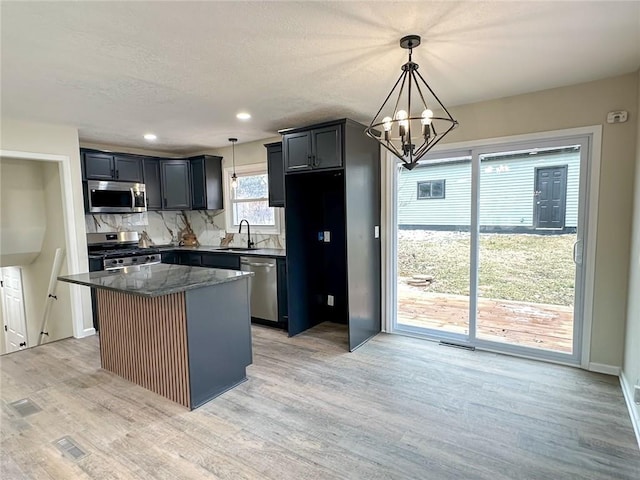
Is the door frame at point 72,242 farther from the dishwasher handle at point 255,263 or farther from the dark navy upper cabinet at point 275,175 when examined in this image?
the dark navy upper cabinet at point 275,175

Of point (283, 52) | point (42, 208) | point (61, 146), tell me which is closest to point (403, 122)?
point (283, 52)

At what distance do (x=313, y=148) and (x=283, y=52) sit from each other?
1.43 metres

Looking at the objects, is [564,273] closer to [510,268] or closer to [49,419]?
[510,268]

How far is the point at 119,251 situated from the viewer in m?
4.68

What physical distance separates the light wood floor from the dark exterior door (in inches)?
52.4

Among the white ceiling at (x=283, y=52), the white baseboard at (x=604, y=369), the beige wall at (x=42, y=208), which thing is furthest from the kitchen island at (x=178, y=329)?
the white baseboard at (x=604, y=369)

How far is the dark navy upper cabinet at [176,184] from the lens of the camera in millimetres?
5383

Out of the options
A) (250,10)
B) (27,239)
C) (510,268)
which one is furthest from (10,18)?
(510,268)

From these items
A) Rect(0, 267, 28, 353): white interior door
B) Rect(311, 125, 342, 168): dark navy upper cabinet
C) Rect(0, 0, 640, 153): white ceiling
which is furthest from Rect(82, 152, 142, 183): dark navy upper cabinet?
Rect(311, 125, 342, 168): dark navy upper cabinet

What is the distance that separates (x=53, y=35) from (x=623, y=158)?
4.07 meters

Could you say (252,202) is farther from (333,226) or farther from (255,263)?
(333,226)

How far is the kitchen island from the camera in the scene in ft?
8.47

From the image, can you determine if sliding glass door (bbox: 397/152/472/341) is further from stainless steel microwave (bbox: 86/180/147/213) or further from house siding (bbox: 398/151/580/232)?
stainless steel microwave (bbox: 86/180/147/213)

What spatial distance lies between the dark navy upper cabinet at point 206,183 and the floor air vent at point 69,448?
3580 millimetres
